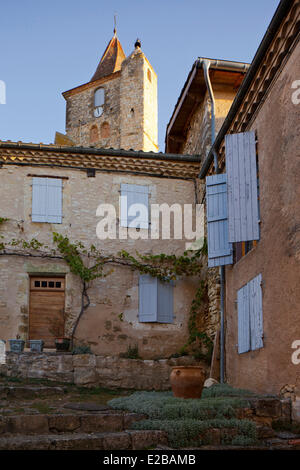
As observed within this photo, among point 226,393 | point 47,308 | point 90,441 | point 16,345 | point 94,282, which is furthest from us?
point 94,282

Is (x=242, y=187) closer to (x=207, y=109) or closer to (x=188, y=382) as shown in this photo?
(x=188, y=382)

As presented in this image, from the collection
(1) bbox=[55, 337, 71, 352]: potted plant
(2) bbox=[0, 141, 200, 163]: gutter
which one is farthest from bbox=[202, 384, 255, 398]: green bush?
(2) bbox=[0, 141, 200, 163]: gutter

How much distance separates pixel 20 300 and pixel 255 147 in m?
6.94

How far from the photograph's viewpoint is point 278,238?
7488mm

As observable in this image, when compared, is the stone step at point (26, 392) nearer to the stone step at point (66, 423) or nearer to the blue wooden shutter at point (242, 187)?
the stone step at point (66, 423)

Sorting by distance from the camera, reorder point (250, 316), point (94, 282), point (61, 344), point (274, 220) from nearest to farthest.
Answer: point (274, 220)
point (250, 316)
point (61, 344)
point (94, 282)

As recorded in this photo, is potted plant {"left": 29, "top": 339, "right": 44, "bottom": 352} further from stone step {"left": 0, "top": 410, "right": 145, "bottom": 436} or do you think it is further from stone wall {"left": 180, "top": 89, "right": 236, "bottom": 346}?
stone step {"left": 0, "top": 410, "right": 145, "bottom": 436}

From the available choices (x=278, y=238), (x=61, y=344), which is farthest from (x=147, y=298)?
(x=278, y=238)

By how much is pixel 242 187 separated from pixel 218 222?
1.50m

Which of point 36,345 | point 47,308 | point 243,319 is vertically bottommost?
point 36,345

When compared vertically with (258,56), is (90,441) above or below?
below

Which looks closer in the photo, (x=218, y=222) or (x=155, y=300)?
(x=218, y=222)

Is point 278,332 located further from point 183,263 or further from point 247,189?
point 183,263

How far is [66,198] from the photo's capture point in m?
13.6
